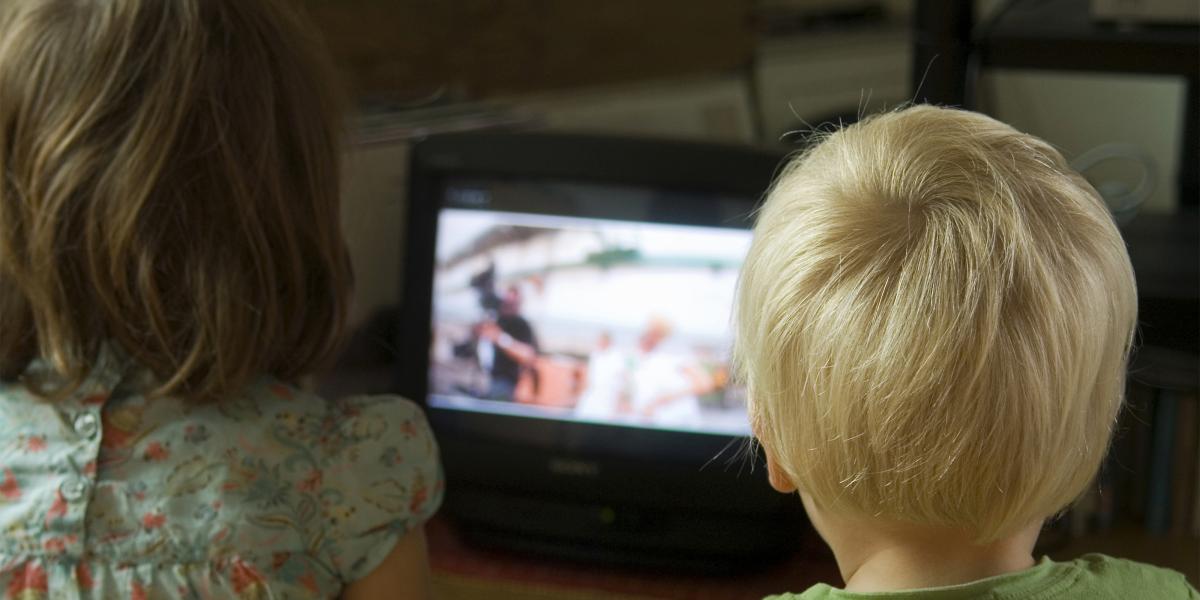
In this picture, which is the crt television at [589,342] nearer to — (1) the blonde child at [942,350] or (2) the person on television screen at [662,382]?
(2) the person on television screen at [662,382]

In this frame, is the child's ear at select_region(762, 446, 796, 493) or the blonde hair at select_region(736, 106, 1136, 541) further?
the child's ear at select_region(762, 446, 796, 493)

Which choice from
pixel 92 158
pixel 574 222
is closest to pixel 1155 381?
pixel 574 222

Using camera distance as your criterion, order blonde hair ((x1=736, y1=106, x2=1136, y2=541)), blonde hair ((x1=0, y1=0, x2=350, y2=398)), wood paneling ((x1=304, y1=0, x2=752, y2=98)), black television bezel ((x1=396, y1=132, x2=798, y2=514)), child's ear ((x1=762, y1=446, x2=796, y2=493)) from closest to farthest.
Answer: blonde hair ((x1=736, y1=106, x2=1136, y2=541)), child's ear ((x1=762, y1=446, x2=796, y2=493)), blonde hair ((x1=0, y1=0, x2=350, y2=398)), black television bezel ((x1=396, y1=132, x2=798, y2=514)), wood paneling ((x1=304, y1=0, x2=752, y2=98))

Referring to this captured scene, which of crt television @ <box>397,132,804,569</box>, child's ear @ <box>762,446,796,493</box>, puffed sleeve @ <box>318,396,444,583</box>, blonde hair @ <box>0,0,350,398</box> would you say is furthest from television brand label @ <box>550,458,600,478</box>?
child's ear @ <box>762,446,796,493</box>

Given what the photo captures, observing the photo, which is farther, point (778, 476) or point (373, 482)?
point (373, 482)

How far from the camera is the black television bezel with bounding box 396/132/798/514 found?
4.91 feet

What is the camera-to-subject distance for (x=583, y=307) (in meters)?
1.54

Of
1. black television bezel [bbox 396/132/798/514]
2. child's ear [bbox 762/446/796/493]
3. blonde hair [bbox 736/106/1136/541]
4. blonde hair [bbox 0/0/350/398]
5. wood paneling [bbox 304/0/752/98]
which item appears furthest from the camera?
wood paneling [bbox 304/0/752/98]

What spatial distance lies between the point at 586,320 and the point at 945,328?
77 centimetres

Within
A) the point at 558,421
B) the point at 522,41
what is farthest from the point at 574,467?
the point at 522,41

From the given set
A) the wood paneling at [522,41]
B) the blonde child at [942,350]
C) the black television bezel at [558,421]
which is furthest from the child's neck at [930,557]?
the wood paneling at [522,41]

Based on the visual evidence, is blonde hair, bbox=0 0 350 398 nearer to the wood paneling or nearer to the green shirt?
Answer: the green shirt

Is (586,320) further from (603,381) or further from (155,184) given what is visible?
(155,184)

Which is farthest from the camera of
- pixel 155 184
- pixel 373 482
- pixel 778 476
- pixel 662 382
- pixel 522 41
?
pixel 522 41
